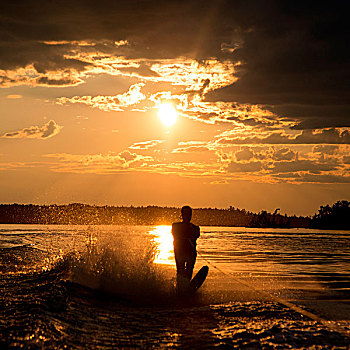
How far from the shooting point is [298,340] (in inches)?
343

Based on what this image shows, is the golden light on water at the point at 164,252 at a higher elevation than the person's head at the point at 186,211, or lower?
lower

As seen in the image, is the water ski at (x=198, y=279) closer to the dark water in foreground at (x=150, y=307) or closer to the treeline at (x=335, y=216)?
the dark water in foreground at (x=150, y=307)

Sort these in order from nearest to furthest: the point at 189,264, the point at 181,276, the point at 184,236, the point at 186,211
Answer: the point at 186,211
the point at 184,236
the point at 189,264
the point at 181,276

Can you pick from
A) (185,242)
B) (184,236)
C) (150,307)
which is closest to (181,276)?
(185,242)

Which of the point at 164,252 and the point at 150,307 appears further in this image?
the point at 164,252

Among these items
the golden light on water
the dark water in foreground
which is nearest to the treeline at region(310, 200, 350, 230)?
the golden light on water

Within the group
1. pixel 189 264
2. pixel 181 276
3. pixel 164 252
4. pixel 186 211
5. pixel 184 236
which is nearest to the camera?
pixel 186 211

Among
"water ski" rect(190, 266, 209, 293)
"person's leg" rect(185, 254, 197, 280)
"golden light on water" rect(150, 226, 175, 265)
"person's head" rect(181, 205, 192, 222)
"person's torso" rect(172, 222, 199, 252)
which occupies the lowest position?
"golden light on water" rect(150, 226, 175, 265)

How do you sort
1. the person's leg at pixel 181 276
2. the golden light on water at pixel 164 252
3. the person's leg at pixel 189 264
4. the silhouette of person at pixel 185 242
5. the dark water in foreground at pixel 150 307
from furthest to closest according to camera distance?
the golden light on water at pixel 164 252 → the person's leg at pixel 189 264 → the silhouette of person at pixel 185 242 → the person's leg at pixel 181 276 → the dark water in foreground at pixel 150 307

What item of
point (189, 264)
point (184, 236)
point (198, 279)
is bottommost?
point (198, 279)

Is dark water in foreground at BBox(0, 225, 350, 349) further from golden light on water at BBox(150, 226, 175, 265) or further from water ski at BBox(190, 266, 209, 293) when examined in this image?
golden light on water at BBox(150, 226, 175, 265)

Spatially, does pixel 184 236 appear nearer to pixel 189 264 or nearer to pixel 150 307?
pixel 189 264

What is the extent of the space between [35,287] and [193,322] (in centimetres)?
546

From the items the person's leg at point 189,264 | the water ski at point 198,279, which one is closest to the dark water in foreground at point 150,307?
the water ski at point 198,279
